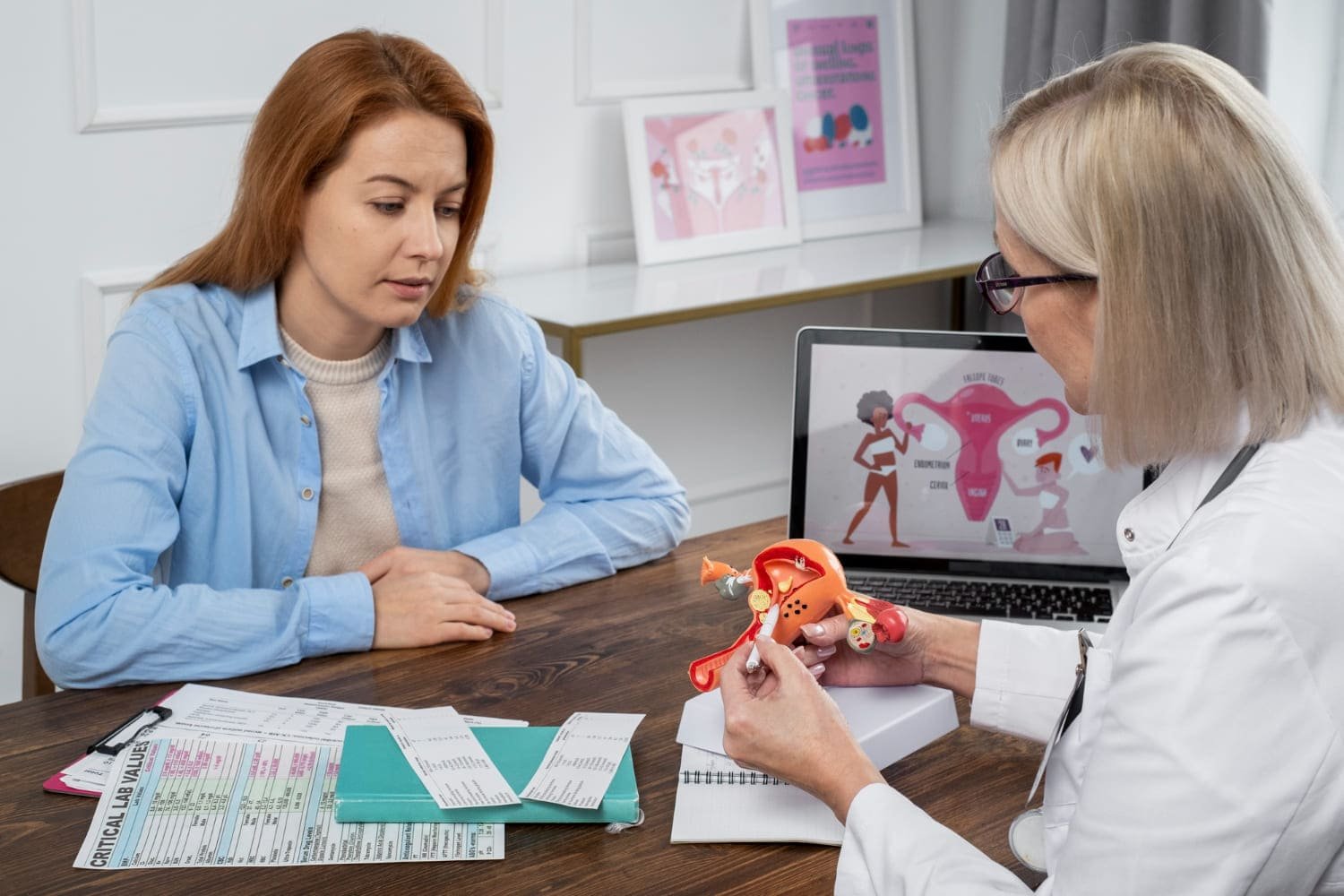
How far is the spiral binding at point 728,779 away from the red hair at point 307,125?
85cm

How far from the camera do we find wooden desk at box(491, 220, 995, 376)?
2619mm

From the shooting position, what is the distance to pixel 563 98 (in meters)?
2.97

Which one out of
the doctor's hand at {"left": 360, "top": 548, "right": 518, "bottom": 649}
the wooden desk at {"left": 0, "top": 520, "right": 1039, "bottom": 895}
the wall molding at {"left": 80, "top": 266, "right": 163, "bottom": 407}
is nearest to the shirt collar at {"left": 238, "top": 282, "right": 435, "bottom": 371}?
the doctor's hand at {"left": 360, "top": 548, "right": 518, "bottom": 649}

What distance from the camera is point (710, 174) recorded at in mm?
3088

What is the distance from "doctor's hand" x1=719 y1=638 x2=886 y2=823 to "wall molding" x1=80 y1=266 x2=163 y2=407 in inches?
66.0

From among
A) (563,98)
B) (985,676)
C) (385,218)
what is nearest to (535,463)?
(385,218)

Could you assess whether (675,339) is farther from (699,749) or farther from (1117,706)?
(1117,706)

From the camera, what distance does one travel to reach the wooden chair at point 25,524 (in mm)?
1820

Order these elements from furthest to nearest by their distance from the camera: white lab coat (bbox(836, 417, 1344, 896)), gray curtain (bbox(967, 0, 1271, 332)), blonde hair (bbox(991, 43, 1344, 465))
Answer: gray curtain (bbox(967, 0, 1271, 332)), blonde hair (bbox(991, 43, 1344, 465)), white lab coat (bbox(836, 417, 1344, 896))

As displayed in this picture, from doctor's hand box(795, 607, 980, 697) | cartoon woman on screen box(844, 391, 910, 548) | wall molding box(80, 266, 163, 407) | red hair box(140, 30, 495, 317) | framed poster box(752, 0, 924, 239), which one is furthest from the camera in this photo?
framed poster box(752, 0, 924, 239)

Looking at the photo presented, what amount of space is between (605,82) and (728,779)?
82.2 inches

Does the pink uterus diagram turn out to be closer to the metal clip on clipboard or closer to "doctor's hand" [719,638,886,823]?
"doctor's hand" [719,638,886,823]

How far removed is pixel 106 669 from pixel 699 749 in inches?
24.4

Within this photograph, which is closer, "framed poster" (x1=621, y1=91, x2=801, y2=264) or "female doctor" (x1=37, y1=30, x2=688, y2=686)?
"female doctor" (x1=37, y1=30, x2=688, y2=686)
